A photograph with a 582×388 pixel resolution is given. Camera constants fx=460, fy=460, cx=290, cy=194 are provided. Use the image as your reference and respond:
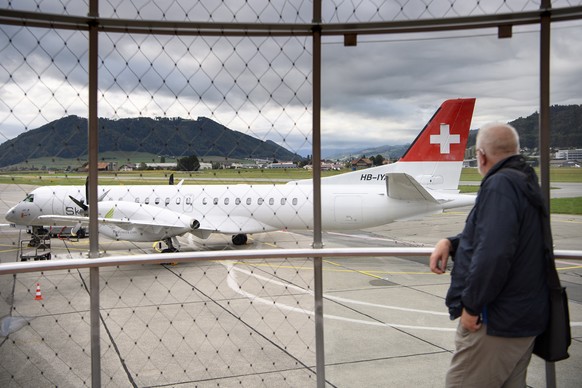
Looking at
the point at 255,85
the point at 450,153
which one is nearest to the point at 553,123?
the point at 255,85

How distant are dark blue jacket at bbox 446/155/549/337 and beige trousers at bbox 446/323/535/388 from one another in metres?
0.06

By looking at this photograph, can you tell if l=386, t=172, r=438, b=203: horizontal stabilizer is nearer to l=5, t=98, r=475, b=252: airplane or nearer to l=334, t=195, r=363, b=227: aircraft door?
l=5, t=98, r=475, b=252: airplane

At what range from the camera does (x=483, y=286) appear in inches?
77.5

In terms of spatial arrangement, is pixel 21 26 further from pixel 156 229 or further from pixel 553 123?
pixel 156 229

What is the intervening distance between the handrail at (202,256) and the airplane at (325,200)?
8.05 m

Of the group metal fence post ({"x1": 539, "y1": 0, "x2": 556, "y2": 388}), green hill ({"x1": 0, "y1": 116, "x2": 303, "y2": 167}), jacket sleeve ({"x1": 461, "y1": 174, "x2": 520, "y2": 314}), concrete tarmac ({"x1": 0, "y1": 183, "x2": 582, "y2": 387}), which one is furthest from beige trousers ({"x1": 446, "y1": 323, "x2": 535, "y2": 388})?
green hill ({"x1": 0, "y1": 116, "x2": 303, "y2": 167})

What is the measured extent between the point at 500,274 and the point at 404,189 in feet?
35.2

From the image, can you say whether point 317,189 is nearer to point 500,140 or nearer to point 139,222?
point 500,140

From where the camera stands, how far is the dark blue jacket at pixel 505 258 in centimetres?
195

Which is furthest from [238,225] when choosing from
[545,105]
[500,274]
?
[500,274]

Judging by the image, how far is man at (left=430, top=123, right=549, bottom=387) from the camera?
6.44ft

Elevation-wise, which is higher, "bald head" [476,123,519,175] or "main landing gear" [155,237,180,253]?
"bald head" [476,123,519,175]

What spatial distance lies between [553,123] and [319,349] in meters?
2.19

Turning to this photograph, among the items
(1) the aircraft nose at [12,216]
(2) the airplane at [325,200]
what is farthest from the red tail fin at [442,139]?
(1) the aircraft nose at [12,216]
